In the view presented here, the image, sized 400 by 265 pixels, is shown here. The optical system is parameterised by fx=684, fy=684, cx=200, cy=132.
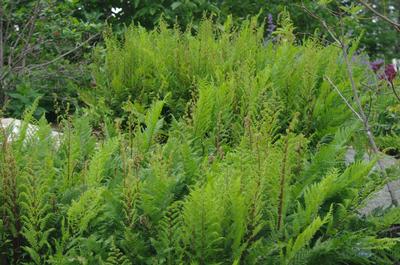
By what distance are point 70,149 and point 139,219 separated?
521 mm

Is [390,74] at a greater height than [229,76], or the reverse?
[229,76]

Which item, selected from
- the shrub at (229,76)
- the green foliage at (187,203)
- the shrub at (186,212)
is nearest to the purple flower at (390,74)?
the shrub at (229,76)

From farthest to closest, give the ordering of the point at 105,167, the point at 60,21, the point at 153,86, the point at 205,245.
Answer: the point at 60,21 < the point at 153,86 < the point at 105,167 < the point at 205,245

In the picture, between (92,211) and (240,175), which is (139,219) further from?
(240,175)

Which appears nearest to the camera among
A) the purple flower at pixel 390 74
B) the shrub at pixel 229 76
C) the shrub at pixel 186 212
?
the shrub at pixel 186 212

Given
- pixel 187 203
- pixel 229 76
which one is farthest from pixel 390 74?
pixel 187 203

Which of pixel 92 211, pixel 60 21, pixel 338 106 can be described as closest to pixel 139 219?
pixel 92 211

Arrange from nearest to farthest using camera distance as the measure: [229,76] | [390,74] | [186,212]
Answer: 1. [186,212]
2. [390,74]
3. [229,76]

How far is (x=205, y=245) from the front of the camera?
8.11 feet

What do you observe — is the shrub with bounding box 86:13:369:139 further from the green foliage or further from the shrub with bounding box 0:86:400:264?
the shrub with bounding box 0:86:400:264

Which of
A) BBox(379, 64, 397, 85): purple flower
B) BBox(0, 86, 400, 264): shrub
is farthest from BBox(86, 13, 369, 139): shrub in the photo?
BBox(0, 86, 400, 264): shrub

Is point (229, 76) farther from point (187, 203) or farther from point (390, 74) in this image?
point (187, 203)

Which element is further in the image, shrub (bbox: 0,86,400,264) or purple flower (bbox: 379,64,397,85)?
purple flower (bbox: 379,64,397,85)

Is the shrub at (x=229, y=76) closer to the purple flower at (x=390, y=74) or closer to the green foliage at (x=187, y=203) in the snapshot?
the purple flower at (x=390, y=74)
